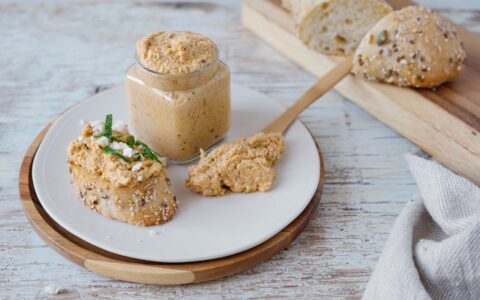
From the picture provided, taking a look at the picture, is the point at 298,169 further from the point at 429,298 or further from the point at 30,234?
the point at 30,234

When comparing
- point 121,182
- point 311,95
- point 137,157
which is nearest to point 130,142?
point 137,157

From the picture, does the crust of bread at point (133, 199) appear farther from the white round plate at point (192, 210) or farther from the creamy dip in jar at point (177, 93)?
the creamy dip in jar at point (177, 93)

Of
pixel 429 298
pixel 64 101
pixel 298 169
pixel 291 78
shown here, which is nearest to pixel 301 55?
pixel 291 78

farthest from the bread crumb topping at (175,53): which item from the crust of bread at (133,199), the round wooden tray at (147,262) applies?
the round wooden tray at (147,262)

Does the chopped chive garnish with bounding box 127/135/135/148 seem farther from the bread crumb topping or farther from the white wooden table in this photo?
the white wooden table

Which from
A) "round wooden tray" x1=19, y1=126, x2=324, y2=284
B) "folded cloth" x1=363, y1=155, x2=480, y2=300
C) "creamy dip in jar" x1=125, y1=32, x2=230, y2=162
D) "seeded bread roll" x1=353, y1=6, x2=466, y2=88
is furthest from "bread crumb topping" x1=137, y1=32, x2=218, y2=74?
"folded cloth" x1=363, y1=155, x2=480, y2=300

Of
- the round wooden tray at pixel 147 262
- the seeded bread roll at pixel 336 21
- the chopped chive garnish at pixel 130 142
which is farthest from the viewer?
the seeded bread roll at pixel 336 21

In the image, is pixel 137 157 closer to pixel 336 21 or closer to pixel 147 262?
pixel 147 262
